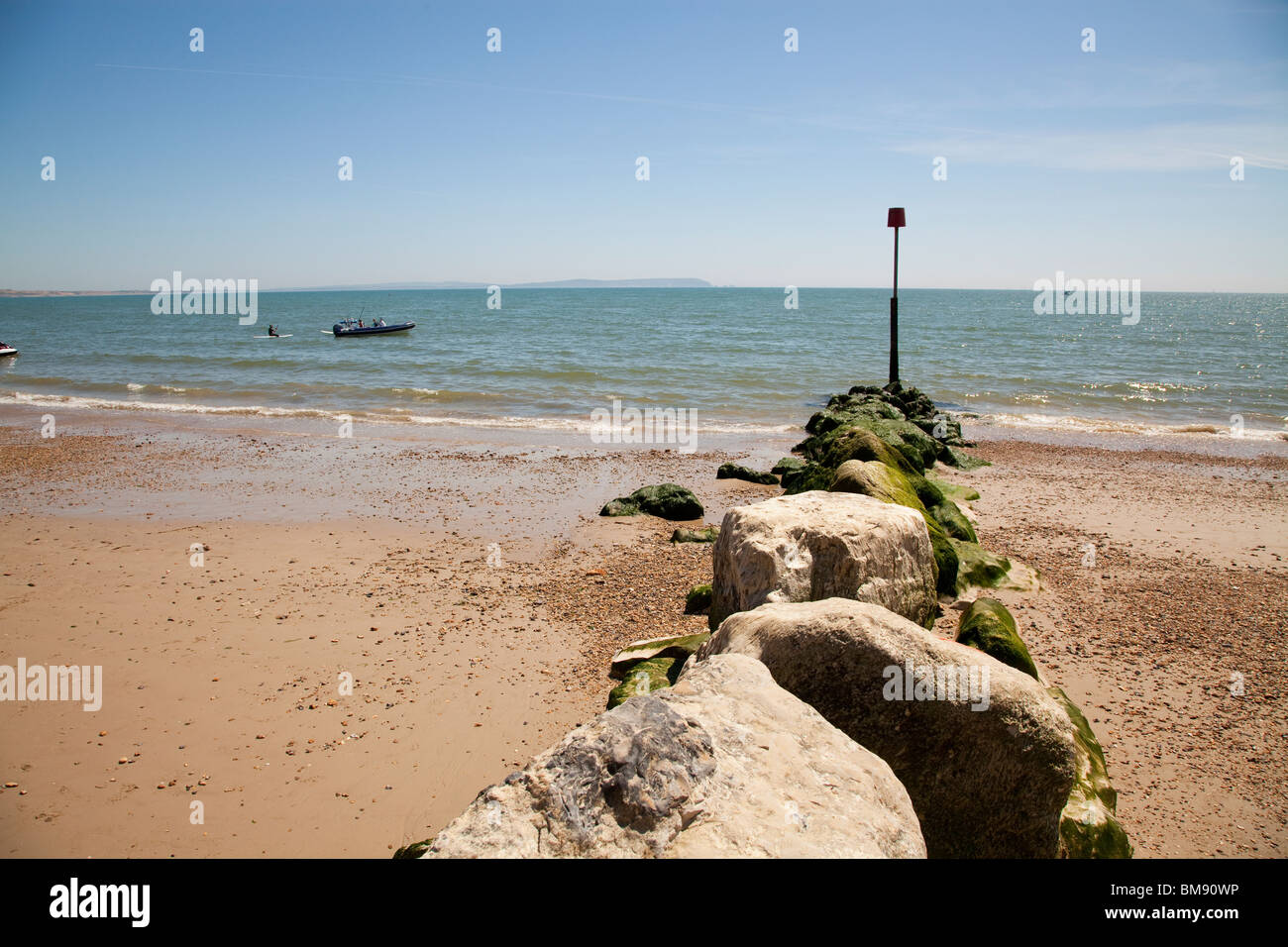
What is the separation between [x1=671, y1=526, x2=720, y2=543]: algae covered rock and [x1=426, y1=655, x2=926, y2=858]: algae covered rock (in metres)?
7.58

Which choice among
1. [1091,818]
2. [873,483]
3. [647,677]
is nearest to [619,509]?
[873,483]

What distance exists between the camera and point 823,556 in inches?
253

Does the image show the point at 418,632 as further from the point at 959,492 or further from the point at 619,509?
the point at 959,492

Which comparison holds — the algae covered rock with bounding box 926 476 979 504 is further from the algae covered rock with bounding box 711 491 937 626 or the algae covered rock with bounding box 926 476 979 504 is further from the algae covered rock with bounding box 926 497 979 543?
the algae covered rock with bounding box 711 491 937 626

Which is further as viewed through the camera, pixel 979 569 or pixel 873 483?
pixel 979 569

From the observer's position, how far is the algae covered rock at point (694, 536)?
36.8 feet

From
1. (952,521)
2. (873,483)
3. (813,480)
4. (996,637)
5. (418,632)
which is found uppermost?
(873,483)

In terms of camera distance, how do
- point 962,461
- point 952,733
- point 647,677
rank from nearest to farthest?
point 952,733, point 647,677, point 962,461

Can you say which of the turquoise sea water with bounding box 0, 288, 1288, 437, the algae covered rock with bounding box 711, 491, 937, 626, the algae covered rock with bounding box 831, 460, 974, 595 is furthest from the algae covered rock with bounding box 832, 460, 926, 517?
the turquoise sea water with bounding box 0, 288, 1288, 437

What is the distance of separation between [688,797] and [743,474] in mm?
12691

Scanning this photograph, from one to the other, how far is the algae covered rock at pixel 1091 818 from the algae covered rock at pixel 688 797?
6.97 ft

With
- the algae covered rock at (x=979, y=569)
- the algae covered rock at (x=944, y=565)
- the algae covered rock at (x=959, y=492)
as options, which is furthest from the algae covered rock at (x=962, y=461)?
the algae covered rock at (x=944, y=565)
